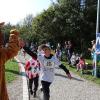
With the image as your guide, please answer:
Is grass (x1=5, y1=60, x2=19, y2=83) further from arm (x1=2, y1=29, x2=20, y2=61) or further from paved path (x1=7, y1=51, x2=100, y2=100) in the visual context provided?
arm (x1=2, y1=29, x2=20, y2=61)

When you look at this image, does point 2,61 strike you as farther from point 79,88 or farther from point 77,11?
point 77,11

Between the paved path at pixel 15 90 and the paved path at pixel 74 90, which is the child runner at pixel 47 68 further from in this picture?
the paved path at pixel 74 90

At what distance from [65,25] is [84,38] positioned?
7.33 ft

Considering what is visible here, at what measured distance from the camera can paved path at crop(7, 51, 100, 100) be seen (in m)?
11.5

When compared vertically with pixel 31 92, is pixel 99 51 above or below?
above

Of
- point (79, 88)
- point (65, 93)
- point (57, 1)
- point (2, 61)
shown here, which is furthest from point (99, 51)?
point (57, 1)

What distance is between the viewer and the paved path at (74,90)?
1150cm

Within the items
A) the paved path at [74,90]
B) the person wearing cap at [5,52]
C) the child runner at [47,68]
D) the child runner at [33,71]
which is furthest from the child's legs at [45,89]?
the person wearing cap at [5,52]

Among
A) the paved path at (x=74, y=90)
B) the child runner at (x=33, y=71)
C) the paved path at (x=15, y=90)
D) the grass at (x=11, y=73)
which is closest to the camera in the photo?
the paved path at (x=15, y=90)

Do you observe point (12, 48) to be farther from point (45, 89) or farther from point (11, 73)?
point (11, 73)

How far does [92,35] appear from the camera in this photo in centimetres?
3888

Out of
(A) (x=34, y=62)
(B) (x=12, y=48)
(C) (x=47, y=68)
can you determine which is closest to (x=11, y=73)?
(A) (x=34, y=62)

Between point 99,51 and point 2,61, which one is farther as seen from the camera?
point 99,51

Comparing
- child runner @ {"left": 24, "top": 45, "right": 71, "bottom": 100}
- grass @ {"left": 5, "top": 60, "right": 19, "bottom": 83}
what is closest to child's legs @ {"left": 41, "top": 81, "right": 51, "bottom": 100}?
child runner @ {"left": 24, "top": 45, "right": 71, "bottom": 100}
